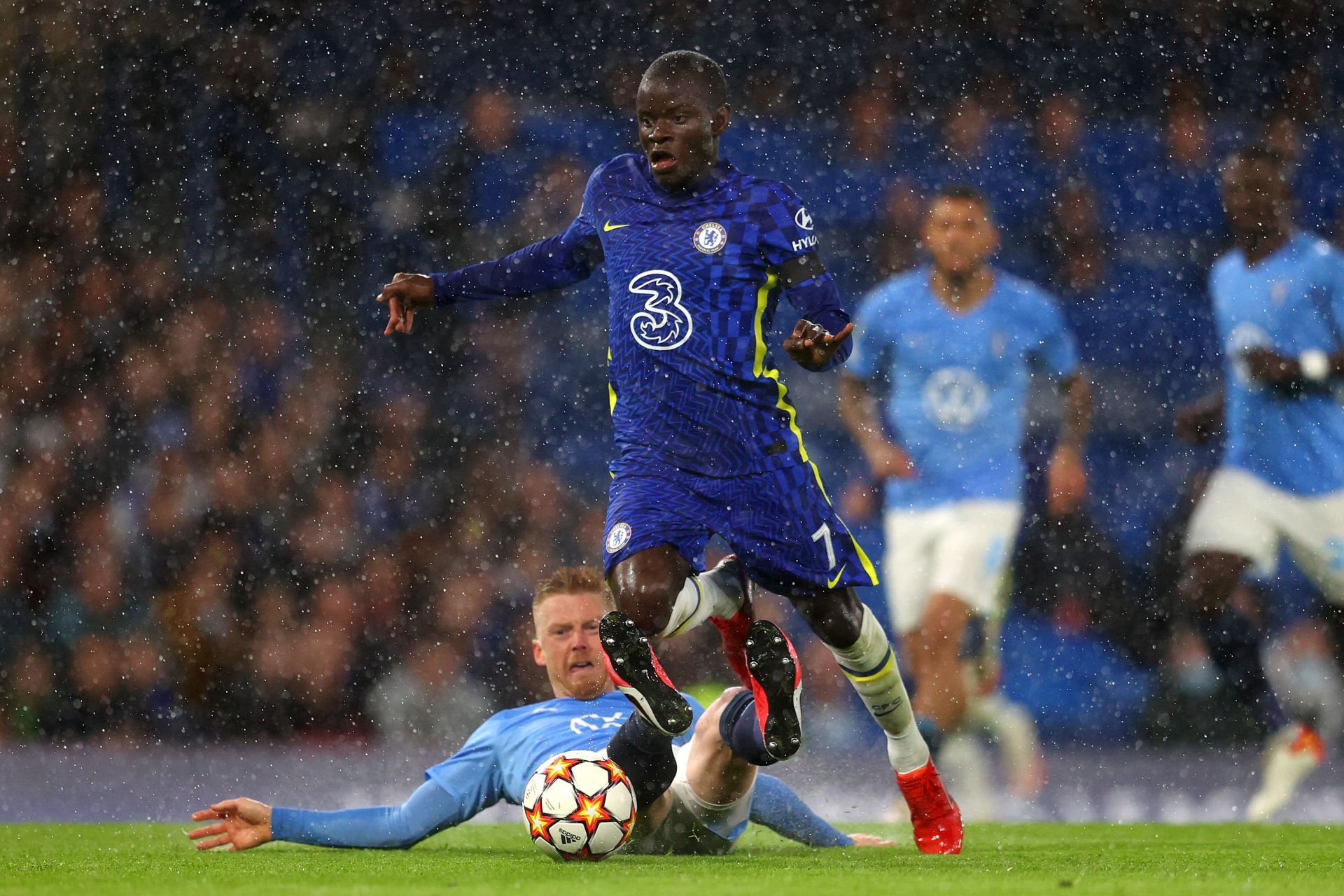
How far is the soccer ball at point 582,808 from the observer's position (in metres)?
3.49

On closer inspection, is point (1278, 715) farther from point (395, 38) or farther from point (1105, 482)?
point (395, 38)

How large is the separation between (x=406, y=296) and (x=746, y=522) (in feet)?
3.34

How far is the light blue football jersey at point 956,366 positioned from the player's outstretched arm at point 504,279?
2.44 m

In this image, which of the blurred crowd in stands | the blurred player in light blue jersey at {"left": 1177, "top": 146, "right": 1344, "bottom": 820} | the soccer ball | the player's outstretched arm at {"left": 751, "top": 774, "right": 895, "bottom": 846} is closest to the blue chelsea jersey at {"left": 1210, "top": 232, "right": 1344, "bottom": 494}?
the blurred player in light blue jersey at {"left": 1177, "top": 146, "right": 1344, "bottom": 820}

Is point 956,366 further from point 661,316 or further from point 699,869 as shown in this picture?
point 699,869

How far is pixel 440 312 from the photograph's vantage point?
817 cm

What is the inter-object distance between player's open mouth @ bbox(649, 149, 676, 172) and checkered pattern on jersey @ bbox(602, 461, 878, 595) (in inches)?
26.4

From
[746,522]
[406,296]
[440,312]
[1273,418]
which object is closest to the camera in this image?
[746,522]

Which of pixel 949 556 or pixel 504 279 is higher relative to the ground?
pixel 504 279

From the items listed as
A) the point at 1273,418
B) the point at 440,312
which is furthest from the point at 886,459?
the point at 440,312

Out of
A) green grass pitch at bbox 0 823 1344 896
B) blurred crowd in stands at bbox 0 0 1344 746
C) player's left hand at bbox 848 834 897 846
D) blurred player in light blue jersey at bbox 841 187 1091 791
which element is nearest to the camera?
green grass pitch at bbox 0 823 1344 896

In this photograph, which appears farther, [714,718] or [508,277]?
[508,277]

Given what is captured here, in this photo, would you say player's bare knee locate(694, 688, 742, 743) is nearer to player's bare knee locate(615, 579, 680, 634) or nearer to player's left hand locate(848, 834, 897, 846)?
player's bare knee locate(615, 579, 680, 634)

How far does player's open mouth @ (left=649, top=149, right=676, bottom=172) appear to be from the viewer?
12.5 feet
